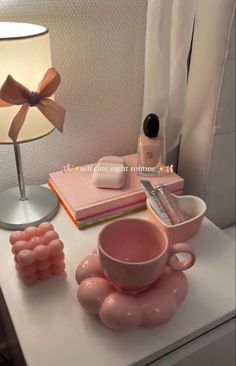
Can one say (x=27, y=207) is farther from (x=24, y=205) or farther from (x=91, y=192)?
(x=91, y=192)

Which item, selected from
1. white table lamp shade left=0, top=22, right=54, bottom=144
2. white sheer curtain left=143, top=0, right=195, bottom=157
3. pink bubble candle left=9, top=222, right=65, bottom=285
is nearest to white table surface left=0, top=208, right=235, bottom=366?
pink bubble candle left=9, top=222, right=65, bottom=285

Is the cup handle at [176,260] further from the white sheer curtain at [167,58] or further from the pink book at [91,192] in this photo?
the white sheer curtain at [167,58]

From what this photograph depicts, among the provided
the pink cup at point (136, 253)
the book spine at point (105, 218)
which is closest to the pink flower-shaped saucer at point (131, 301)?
the pink cup at point (136, 253)

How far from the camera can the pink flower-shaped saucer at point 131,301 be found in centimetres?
50

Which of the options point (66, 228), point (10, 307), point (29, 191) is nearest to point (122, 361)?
point (10, 307)

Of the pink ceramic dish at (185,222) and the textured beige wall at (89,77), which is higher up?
the textured beige wall at (89,77)

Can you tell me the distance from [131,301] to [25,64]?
393 mm

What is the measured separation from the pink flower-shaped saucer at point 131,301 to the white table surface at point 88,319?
0.08 feet

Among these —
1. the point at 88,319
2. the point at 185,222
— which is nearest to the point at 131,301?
the point at 88,319

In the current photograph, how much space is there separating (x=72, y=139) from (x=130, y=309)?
0.45m

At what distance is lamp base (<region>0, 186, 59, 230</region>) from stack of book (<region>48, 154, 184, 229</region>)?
3 cm

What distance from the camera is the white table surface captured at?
1.64 feet

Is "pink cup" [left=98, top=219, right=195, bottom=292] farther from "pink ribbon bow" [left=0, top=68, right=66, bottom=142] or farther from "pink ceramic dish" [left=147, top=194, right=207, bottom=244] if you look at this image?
"pink ribbon bow" [left=0, top=68, right=66, bottom=142]

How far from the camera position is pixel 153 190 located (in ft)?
2.39
